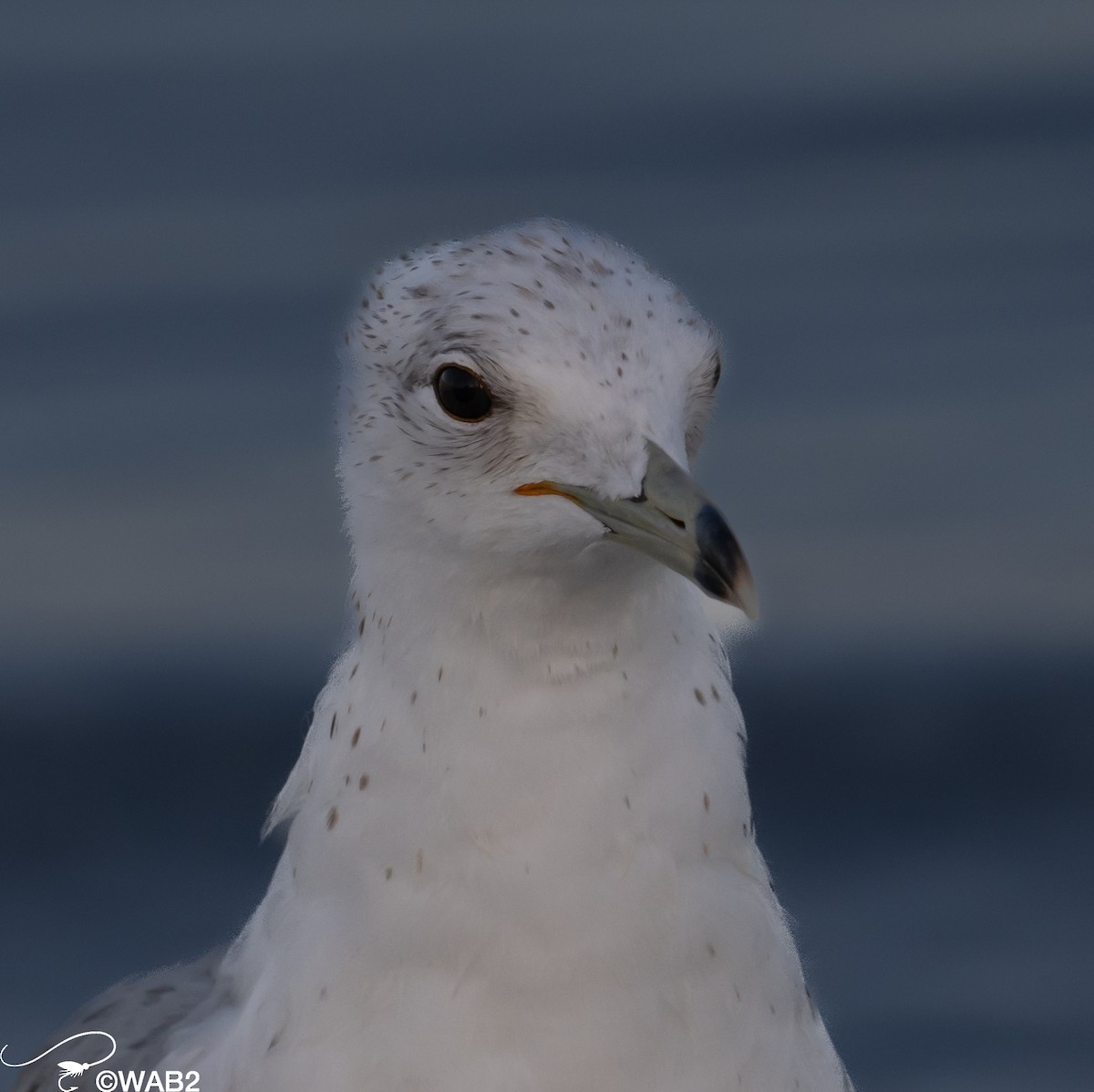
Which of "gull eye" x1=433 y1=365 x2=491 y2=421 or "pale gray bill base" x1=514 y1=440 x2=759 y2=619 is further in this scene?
"gull eye" x1=433 y1=365 x2=491 y2=421

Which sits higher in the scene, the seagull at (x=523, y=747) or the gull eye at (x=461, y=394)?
the gull eye at (x=461, y=394)

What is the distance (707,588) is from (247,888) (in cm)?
249

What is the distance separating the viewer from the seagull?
2.18m

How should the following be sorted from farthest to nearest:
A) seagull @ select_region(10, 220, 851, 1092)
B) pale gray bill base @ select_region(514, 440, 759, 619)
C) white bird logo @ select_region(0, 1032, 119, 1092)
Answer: white bird logo @ select_region(0, 1032, 119, 1092) < seagull @ select_region(10, 220, 851, 1092) < pale gray bill base @ select_region(514, 440, 759, 619)

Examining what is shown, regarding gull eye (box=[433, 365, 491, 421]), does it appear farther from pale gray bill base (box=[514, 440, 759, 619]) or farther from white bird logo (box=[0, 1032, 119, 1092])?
white bird logo (box=[0, 1032, 119, 1092])

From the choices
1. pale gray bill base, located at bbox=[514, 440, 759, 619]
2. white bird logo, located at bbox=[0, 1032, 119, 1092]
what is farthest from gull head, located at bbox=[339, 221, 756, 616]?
white bird logo, located at bbox=[0, 1032, 119, 1092]

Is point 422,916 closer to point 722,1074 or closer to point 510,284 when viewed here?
point 722,1074

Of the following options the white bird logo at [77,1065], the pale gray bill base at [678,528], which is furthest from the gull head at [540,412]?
the white bird logo at [77,1065]

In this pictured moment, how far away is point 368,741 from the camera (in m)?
2.32

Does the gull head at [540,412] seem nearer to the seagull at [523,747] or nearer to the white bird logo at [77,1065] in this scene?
the seagull at [523,747]

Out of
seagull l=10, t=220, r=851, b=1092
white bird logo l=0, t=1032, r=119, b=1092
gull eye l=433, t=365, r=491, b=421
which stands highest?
gull eye l=433, t=365, r=491, b=421

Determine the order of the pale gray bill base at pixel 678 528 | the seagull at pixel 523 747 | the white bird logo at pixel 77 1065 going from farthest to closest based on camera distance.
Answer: the white bird logo at pixel 77 1065 < the seagull at pixel 523 747 < the pale gray bill base at pixel 678 528

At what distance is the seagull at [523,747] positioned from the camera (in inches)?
86.0

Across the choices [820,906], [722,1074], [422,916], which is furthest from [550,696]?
[820,906]
